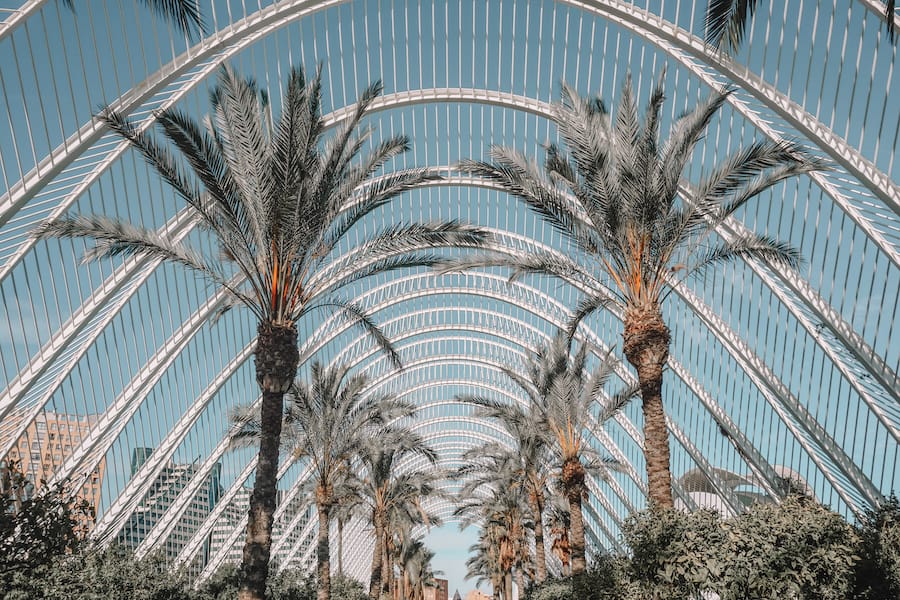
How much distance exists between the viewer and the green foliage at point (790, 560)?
31.4ft

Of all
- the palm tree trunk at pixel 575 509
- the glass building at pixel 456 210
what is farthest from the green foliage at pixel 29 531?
the palm tree trunk at pixel 575 509

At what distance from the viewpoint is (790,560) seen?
31.7ft

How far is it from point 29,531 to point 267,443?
624 cm

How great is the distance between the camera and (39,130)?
1499cm

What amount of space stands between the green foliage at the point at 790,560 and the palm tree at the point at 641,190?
2.74 meters

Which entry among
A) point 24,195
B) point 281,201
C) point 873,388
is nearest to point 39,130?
point 24,195

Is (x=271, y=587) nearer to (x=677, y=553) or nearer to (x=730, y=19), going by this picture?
(x=677, y=553)

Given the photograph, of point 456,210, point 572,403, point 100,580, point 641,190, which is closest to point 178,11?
point 641,190

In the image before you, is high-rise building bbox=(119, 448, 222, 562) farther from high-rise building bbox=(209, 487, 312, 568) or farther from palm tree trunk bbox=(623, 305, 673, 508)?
palm tree trunk bbox=(623, 305, 673, 508)

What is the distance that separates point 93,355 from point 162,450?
692 cm

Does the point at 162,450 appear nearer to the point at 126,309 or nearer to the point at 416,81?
the point at 126,309

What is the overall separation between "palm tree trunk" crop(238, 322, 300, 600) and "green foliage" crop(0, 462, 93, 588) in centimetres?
520

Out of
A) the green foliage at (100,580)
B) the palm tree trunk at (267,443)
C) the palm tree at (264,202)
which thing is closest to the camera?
the palm tree trunk at (267,443)

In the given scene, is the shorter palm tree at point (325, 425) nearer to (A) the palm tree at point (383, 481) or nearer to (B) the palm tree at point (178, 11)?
(A) the palm tree at point (383, 481)
